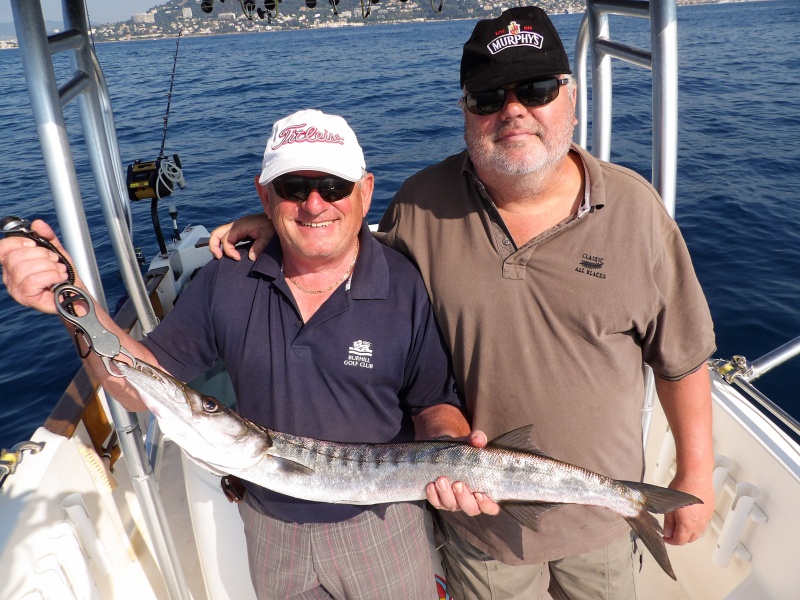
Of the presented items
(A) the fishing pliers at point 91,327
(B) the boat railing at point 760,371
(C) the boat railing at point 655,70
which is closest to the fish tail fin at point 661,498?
(B) the boat railing at point 760,371

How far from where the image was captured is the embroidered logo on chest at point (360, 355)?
2.48 m

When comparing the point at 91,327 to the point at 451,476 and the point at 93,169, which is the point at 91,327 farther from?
the point at 451,476

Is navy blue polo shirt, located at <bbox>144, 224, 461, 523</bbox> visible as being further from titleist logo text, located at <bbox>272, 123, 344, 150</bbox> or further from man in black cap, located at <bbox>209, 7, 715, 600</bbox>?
titleist logo text, located at <bbox>272, 123, 344, 150</bbox>

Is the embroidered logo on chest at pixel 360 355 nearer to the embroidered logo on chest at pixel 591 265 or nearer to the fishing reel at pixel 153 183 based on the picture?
the embroidered logo on chest at pixel 591 265

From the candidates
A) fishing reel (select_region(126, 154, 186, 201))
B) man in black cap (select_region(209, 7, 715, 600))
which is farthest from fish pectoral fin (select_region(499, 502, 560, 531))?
fishing reel (select_region(126, 154, 186, 201))

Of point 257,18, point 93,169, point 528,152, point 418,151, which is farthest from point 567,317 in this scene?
point 418,151

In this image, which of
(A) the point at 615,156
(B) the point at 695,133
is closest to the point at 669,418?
(A) the point at 615,156

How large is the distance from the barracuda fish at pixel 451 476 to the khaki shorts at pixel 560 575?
1.17 ft

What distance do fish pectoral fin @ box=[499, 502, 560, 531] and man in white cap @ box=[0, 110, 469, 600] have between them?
1.29 ft

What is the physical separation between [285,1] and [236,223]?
2.56 metres

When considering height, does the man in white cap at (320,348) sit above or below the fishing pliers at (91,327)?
below

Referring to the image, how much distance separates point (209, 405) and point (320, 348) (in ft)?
1.69

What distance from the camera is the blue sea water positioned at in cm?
839

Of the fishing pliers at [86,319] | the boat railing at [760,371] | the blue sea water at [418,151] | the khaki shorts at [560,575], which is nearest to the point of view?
the fishing pliers at [86,319]
